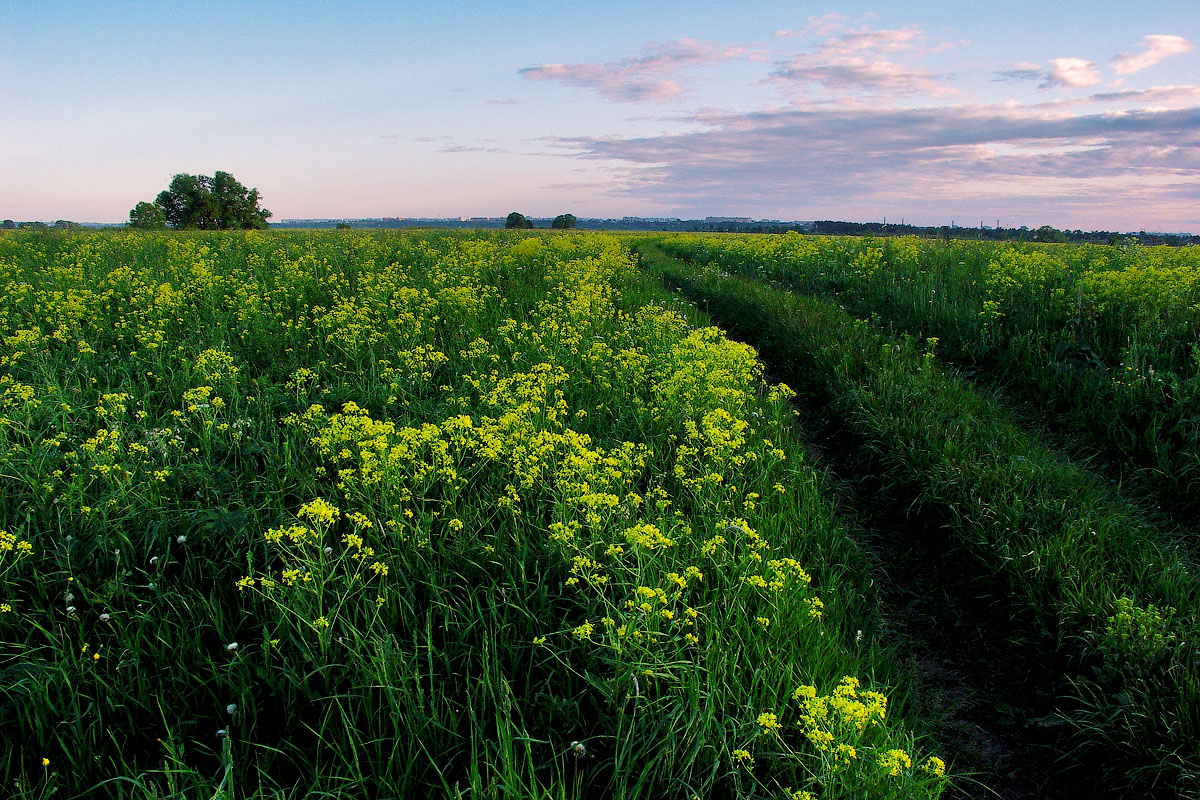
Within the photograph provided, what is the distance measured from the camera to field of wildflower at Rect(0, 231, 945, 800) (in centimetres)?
245

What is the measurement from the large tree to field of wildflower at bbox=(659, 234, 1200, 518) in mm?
71586

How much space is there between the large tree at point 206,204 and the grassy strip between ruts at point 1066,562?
74.1 metres

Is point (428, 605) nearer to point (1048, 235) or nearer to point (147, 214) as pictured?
point (1048, 235)

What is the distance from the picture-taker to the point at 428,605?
10.7 feet

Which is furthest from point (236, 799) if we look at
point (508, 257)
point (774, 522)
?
point (508, 257)

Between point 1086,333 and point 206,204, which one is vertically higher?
point 206,204

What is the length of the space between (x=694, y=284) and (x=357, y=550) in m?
13.7

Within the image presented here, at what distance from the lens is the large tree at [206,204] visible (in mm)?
67438

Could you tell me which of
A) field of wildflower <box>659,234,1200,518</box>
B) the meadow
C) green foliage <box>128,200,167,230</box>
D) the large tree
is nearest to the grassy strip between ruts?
the meadow

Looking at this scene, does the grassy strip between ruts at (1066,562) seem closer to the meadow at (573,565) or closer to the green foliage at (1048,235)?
the meadow at (573,565)

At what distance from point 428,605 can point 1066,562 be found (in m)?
3.72

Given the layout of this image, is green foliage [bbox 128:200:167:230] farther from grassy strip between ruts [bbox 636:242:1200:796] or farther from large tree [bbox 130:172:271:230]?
grassy strip between ruts [bbox 636:242:1200:796]

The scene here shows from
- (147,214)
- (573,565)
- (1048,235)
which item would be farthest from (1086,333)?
(147,214)

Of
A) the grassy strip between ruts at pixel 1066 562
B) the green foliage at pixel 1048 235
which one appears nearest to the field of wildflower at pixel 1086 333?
the grassy strip between ruts at pixel 1066 562
